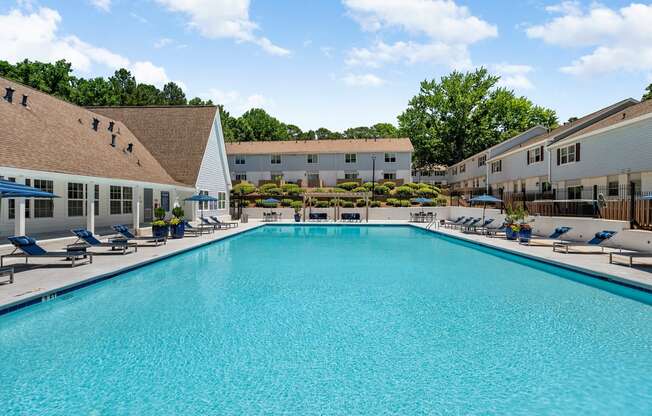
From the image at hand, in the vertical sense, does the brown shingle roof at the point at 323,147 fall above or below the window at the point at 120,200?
above

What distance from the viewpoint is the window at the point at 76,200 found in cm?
2216

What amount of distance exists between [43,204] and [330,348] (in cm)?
1968

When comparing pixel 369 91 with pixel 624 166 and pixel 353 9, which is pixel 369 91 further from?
pixel 624 166

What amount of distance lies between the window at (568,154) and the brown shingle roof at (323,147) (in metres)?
22.6

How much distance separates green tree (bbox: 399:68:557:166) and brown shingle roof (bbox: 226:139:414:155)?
11.9m

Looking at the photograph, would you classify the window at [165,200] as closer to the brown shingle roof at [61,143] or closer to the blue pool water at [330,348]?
the brown shingle roof at [61,143]

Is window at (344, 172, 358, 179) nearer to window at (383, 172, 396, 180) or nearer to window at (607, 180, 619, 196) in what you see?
window at (383, 172, 396, 180)

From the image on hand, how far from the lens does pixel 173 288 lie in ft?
35.5

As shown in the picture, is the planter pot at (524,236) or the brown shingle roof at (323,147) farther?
the brown shingle roof at (323,147)

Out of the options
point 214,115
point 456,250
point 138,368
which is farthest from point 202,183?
point 138,368

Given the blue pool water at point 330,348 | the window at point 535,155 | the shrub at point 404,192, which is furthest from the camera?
the shrub at point 404,192

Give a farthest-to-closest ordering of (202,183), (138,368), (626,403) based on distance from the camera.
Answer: (202,183) → (138,368) → (626,403)

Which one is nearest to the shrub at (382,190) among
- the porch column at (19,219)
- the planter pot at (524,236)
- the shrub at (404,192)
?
the shrub at (404,192)

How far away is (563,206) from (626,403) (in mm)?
18880
